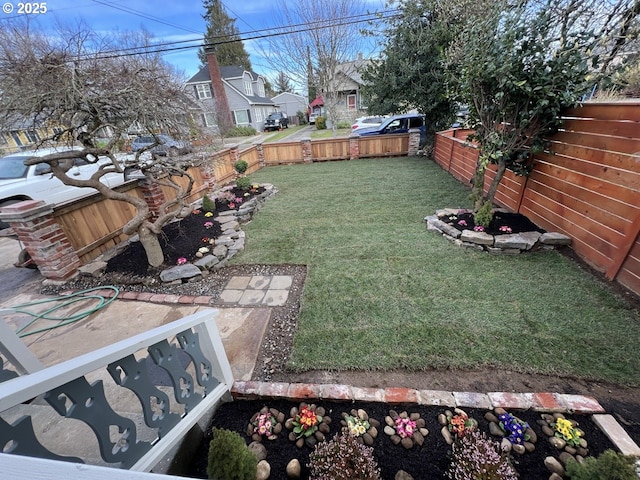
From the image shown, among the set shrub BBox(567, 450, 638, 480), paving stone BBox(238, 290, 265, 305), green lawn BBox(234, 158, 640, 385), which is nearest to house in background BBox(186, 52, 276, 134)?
green lawn BBox(234, 158, 640, 385)

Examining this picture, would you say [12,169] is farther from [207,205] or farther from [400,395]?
[400,395]

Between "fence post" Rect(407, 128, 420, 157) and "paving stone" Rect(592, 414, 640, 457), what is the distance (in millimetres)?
9616

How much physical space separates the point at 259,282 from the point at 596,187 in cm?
401

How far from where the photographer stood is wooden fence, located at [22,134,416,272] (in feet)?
12.0

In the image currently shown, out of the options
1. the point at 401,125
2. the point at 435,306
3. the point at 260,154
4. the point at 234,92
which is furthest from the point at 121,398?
the point at 234,92

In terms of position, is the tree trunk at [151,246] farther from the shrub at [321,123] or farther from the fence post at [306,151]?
the shrub at [321,123]

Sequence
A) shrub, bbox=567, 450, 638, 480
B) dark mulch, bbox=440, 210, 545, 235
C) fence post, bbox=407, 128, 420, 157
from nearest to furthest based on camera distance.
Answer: shrub, bbox=567, 450, 638, 480 < dark mulch, bbox=440, 210, 545, 235 < fence post, bbox=407, 128, 420, 157

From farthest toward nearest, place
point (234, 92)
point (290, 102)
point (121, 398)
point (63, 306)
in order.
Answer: point (290, 102) → point (234, 92) → point (63, 306) → point (121, 398)

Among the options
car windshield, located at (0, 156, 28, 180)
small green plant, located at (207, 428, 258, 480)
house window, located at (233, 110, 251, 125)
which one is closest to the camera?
small green plant, located at (207, 428, 258, 480)

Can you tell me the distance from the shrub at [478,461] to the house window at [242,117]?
25.8 metres

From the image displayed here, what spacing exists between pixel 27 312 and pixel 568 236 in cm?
654

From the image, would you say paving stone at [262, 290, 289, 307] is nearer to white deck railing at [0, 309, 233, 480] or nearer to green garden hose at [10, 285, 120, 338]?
white deck railing at [0, 309, 233, 480]

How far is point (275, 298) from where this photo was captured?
117 inches

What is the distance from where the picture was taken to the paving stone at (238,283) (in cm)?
321
